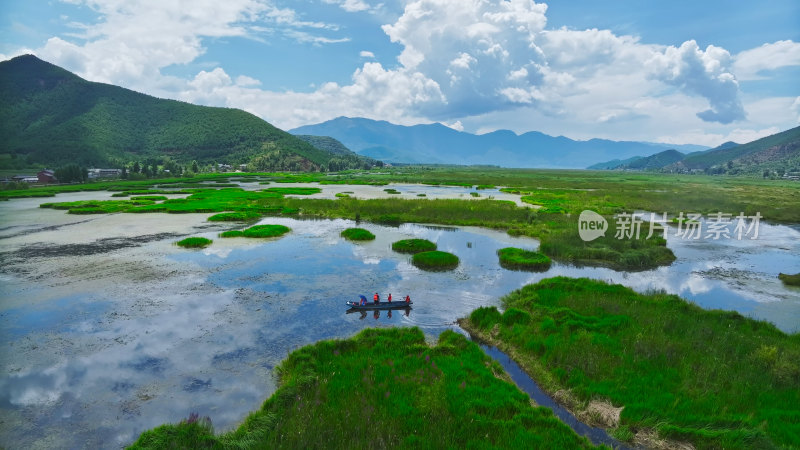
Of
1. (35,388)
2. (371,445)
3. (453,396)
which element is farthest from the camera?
(35,388)

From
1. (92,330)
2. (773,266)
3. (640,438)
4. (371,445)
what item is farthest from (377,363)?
(773,266)

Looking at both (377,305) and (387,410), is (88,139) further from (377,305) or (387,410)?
(387,410)

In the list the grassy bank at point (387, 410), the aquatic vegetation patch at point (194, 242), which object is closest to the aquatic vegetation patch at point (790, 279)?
the grassy bank at point (387, 410)

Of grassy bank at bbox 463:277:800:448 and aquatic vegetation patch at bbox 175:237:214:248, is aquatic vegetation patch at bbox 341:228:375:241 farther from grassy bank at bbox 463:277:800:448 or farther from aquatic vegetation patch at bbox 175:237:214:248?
grassy bank at bbox 463:277:800:448

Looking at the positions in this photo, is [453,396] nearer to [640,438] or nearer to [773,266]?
[640,438]

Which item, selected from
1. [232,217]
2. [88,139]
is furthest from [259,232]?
[88,139]

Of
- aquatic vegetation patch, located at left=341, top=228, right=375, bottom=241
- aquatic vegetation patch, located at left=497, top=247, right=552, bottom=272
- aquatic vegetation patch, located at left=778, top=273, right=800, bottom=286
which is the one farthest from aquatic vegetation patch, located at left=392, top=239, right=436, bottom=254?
aquatic vegetation patch, located at left=778, top=273, right=800, bottom=286

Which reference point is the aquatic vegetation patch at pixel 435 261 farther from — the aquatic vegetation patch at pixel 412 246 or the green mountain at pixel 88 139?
the green mountain at pixel 88 139
